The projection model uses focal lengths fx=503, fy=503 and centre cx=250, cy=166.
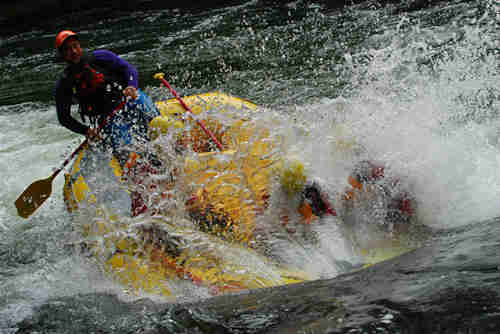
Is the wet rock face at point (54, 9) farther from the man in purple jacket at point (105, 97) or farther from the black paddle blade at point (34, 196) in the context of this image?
the black paddle blade at point (34, 196)

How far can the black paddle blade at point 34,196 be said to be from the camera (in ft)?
13.7

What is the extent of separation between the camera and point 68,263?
12.5 feet

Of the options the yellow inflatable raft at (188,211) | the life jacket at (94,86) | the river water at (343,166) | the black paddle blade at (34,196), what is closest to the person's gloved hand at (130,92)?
the life jacket at (94,86)

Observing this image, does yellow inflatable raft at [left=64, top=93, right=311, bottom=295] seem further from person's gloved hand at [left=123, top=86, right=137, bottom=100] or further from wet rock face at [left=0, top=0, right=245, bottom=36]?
wet rock face at [left=0, top=0, right=245, bottom=36]

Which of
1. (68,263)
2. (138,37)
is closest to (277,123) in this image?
(68,263)

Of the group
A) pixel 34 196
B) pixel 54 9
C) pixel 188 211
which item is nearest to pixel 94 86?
pixel 34 196

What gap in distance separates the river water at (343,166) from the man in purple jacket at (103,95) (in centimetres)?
98

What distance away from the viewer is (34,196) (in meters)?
4.25

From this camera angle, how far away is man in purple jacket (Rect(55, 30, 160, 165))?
13.2 ft

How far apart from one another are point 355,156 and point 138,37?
8540mm

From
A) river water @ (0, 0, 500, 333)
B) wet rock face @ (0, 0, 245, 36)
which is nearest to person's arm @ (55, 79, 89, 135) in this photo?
river water @ (0, 0, 500, 333)

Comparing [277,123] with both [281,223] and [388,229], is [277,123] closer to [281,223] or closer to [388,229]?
[281,223]

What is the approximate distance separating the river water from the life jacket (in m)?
1.12

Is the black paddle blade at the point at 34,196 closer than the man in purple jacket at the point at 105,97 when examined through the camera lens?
No
